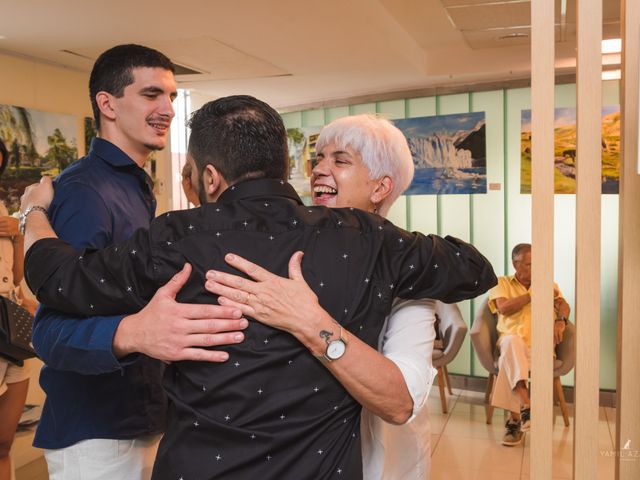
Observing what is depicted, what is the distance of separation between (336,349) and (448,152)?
19.3ft

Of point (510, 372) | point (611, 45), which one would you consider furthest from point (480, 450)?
point (611, 45)

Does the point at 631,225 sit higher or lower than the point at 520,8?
lower

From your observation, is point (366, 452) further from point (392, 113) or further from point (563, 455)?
point (392, 113)

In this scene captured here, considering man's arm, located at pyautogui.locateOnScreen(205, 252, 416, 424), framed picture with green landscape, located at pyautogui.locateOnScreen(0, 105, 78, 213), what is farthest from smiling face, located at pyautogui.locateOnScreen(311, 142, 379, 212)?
framed picture with green landscape, located at pyautogui.locateOnScreen(0, 105, 78, 213)

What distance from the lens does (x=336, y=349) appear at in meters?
1.36

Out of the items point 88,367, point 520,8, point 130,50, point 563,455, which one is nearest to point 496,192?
point 520,8

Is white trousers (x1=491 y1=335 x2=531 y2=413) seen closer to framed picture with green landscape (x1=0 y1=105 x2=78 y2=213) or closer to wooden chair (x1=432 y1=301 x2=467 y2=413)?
wooden chair (x1=432 y1=301 x2=467 y2=413)

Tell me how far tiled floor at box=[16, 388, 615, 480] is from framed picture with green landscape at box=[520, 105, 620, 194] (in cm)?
212

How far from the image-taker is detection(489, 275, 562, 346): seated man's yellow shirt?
5.82 m

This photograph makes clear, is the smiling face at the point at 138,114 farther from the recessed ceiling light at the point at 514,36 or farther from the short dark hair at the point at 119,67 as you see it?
the recessed ceiling light at the point at 514,36

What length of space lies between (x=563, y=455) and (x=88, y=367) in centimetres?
441

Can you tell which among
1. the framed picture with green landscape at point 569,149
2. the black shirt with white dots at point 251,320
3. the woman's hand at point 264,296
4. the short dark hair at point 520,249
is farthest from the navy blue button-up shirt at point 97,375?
the framed picture with green landscape at point 569,149

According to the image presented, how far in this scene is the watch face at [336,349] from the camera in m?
1.36

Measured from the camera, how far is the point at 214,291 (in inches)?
52.8
